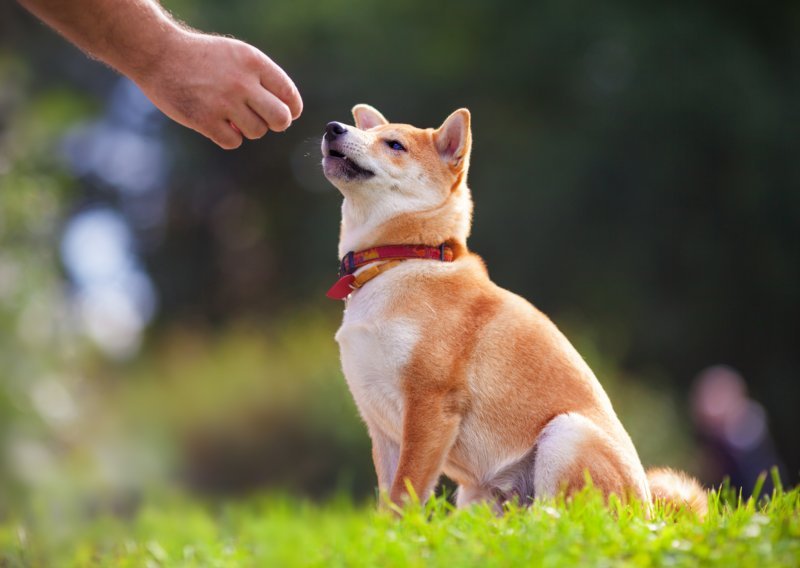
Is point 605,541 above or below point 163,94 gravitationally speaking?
below

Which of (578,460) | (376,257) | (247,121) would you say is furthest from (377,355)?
(247,121)

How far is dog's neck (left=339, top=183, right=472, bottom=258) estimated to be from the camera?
4.49 meters

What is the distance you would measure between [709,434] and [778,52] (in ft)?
30.3

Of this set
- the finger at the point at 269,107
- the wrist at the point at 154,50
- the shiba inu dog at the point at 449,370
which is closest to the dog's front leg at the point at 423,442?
the shiba inu dog at the point at 449,370

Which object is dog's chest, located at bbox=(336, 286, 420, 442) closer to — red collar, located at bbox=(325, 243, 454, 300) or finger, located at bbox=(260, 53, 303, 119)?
red collar, located at bbox=(325, 243, 454, 300)

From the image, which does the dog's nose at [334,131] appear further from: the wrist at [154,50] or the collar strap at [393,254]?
the wrist at [154,50]

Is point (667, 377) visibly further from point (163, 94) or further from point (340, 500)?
point (163, 94)

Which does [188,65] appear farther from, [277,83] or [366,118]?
[366,118]

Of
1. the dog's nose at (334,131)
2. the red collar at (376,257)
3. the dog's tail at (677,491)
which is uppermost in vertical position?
the dog's nose at (334,131)

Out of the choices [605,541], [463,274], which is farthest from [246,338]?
[605,541]

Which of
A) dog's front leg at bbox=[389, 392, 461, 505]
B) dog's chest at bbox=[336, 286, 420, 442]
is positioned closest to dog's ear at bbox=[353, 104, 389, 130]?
dog's chest at bbox=[336, 286, 420, 442]

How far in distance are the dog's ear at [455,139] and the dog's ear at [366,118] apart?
1.43ft

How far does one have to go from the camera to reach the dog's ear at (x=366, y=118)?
5.09 metres

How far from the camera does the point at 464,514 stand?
12.0 ft
